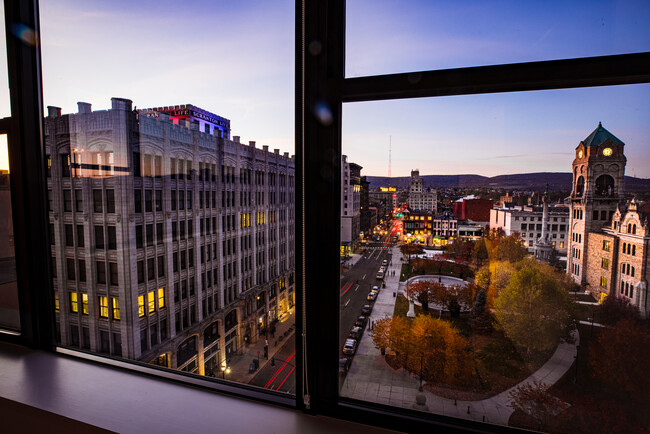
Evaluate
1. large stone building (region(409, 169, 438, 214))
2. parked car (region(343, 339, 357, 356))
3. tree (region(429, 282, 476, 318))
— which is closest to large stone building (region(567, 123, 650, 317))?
tree (region(429, 282, 476, 318))

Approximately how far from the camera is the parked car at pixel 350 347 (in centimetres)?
112

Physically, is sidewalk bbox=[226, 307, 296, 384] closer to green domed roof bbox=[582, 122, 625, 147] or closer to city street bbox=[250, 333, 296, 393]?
city street bbox=[250, 333, 296, 393]

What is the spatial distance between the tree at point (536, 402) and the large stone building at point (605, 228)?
41 centimetres

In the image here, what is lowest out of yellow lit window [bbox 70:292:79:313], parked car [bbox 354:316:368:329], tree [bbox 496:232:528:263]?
yellow lit window [bbox 70:292:79:313]

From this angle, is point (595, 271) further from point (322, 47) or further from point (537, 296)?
point (322, 47)

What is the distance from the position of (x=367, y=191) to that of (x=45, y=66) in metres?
1.79

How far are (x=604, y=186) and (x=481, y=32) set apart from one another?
2.19 ft

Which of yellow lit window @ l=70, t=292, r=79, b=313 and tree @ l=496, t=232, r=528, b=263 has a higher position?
tree @ l=496, t=232, r=528, b=263

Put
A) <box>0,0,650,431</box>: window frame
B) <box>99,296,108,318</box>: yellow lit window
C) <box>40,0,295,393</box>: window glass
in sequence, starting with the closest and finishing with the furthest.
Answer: <box>0,0,650,431</box>: window frame < <box>40,0,295,393</box>: window glass < <box>99,296,108,318</box>: yellow lit window

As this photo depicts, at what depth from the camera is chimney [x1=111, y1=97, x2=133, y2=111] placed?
2.72 metres

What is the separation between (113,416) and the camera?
1046 mm

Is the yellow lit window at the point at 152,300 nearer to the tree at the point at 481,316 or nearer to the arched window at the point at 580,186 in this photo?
the tree at the point at 481,316

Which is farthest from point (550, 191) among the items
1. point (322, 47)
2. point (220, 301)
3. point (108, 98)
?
point (220, 301)

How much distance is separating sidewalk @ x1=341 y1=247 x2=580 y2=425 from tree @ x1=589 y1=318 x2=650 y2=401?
71 mm
